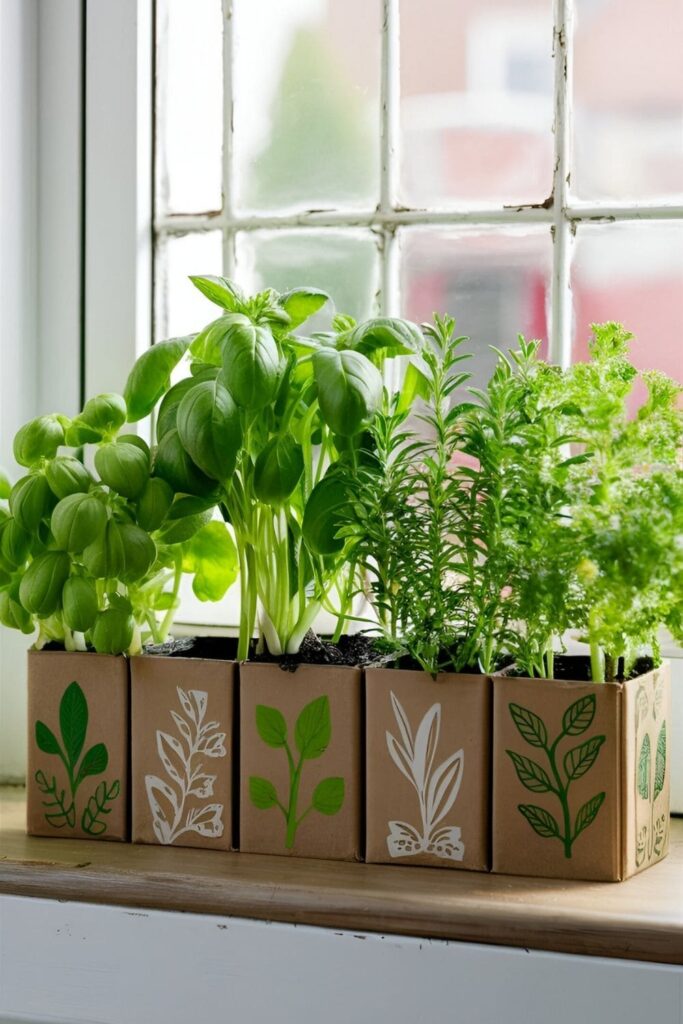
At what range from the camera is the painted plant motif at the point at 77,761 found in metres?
0.92

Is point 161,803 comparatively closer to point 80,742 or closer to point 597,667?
point 80,742

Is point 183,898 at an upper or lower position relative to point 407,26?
lower

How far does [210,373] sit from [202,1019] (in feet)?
1.65

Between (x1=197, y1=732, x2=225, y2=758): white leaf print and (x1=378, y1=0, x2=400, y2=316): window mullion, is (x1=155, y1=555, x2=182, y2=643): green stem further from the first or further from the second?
(x1=378, y1=0, x2=400, y2=316): window mullion

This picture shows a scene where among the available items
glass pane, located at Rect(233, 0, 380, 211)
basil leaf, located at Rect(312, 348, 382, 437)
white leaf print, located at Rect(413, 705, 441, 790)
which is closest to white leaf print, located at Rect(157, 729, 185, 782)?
white leaf print, located at Rect(413, 705, 441, 790)

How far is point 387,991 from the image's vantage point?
79 cm

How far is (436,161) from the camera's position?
1.08 m

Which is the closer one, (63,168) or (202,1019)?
(202,1019)

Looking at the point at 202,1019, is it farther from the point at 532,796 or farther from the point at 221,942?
the point at 532,796

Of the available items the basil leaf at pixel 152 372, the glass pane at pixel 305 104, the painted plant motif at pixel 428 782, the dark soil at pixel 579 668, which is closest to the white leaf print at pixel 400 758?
the painted plant motif at pixel 428 782

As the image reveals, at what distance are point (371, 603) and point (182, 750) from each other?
8.1 inches

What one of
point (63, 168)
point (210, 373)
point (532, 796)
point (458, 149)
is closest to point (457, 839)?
point (532, 796)

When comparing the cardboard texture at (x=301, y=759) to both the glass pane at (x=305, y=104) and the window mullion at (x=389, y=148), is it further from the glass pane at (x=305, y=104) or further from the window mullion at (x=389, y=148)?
the glass pane at (x=305, y=104)

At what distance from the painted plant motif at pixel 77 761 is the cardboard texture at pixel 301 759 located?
0.42 ft
